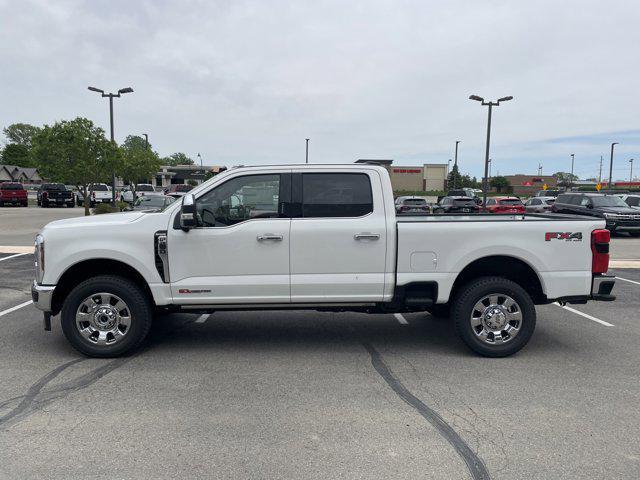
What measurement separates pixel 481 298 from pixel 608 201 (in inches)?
683

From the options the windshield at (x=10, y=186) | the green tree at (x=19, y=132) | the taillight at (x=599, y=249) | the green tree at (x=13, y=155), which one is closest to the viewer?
the taillight at (x=599, y=249)

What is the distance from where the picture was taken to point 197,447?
331 cm

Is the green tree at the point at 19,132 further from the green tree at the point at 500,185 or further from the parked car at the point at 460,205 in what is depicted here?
the parked car at the point at 460,205

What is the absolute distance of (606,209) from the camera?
18.3 meters

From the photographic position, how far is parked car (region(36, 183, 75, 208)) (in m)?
34.0

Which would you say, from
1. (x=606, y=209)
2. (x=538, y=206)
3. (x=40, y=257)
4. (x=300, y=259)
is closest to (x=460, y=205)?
(x=538, y=206)

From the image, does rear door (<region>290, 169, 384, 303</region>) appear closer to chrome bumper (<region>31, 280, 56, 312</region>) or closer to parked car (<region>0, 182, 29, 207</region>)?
chrome bumper (<region>31, 280, 56, 312</region>)

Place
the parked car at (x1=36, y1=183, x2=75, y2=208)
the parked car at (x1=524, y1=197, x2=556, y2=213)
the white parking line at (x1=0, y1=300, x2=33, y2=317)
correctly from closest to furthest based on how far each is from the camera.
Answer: the white parking line at (x1=0, y1=300, x2=33, y2=317)
the parked car at (x1=524, y1=197, x2=556, y2=213)
the parked car at (x1=36, y1=183, x2=75, y2=208)

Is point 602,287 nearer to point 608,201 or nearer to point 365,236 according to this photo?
point 365,236

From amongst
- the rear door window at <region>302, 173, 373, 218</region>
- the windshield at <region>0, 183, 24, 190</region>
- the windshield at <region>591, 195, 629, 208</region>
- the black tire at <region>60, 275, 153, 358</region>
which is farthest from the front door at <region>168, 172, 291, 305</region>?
the windshield at <region>0, 183, 24, 190</region>

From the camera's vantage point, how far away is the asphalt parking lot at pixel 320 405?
3.13m

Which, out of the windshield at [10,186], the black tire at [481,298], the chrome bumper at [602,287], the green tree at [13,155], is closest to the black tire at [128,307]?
the black tire at [481,298]

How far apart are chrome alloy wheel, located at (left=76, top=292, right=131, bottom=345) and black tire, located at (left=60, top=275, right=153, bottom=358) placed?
40 mm

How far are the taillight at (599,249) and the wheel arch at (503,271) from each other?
22.8 inches
